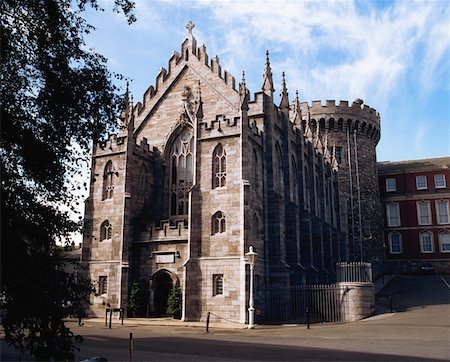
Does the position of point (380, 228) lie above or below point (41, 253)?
above

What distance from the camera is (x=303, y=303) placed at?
2584 centimetres

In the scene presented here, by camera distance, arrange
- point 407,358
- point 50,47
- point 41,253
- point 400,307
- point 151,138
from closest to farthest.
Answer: point 41,253
point 50,47
point 407,358
point 400,307
point 151,138

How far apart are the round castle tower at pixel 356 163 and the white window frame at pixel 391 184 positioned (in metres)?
2.75

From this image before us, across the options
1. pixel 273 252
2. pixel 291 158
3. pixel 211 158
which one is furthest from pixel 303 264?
pixel 211 158

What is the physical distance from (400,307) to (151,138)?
2063cm

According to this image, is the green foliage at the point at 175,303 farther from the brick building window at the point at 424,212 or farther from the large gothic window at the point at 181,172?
the brick building window at the point at 424,212

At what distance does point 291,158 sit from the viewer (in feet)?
111

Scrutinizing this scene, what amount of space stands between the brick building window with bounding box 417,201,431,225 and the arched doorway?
4010 centimetres

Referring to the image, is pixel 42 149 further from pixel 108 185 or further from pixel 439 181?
pixel 439 181

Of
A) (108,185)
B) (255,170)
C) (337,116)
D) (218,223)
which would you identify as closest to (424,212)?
(337,116)

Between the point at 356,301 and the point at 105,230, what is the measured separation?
16.2m

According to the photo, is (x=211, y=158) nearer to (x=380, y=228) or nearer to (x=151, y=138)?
(x=151, y=138)

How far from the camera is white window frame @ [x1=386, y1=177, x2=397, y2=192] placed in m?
58.1

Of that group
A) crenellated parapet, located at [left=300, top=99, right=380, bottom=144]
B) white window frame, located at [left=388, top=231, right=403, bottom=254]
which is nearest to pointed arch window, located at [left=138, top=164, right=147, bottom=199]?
crenellated parapet, located at [left=300, top=99, right=380, bottom=144]
